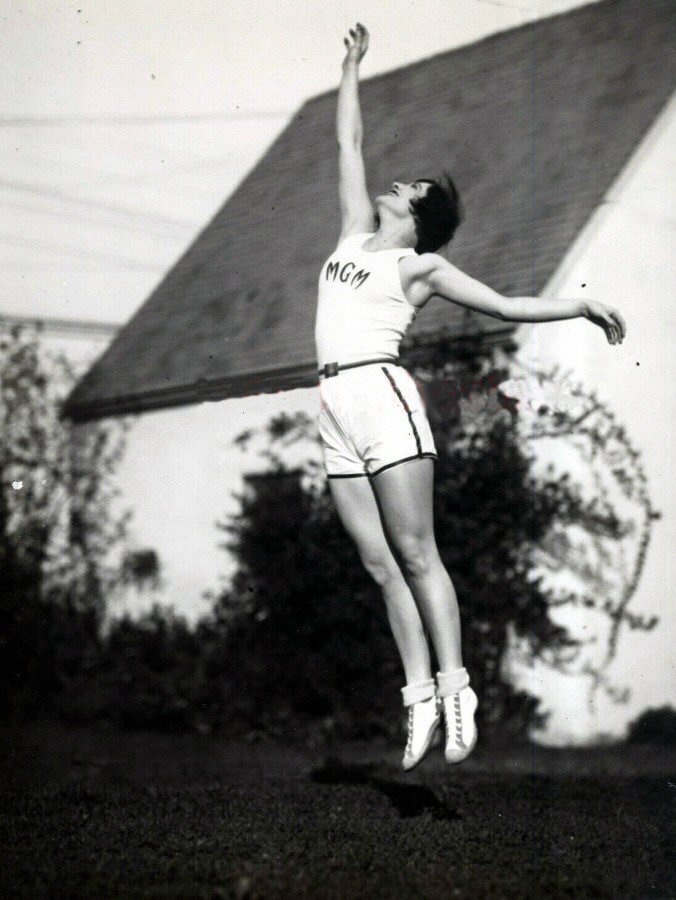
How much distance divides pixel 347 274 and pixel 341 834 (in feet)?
6.40

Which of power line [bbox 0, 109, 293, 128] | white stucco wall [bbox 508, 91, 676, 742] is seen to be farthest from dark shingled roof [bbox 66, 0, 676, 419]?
power line [bbox 0, 109, 293, 128]

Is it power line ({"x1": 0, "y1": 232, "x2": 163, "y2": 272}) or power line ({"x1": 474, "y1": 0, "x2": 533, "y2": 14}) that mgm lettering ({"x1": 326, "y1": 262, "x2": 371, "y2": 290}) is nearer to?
power line ({"x1": 474, "y1": 0, "x2": 533, "y2": 14})

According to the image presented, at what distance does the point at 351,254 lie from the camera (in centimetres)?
470

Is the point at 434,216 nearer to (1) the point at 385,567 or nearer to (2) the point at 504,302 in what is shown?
(2) the point at 504,302

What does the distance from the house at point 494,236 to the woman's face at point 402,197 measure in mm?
3400

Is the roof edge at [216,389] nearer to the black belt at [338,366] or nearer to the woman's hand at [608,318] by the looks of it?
the black belt at [338,366]

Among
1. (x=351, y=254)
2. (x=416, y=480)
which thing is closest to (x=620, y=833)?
(x=416, y=480)

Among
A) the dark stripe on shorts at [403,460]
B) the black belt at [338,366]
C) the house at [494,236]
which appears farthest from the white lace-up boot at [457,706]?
the house at [494,236]

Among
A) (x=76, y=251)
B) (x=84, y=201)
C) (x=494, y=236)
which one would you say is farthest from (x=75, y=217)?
(x=494, y=236)

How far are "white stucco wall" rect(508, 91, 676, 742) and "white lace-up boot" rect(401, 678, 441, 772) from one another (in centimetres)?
484

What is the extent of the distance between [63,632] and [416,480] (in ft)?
25.8

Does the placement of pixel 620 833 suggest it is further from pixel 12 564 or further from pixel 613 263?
pixel 12 564

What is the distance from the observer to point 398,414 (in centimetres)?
449

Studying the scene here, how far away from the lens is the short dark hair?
15.8ft
